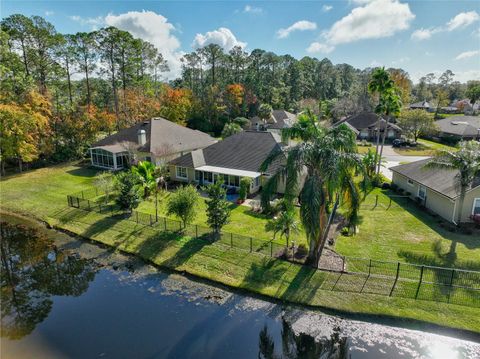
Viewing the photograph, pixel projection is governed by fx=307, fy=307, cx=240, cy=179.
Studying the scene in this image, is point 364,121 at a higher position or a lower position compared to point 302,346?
higher

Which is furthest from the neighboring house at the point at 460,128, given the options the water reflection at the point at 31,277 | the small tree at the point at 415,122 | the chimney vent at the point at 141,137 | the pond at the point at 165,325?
the water reflection at the point at 31,277

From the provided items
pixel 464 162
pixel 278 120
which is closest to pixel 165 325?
pixel 464 162

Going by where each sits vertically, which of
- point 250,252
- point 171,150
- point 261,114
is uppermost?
point 261,114

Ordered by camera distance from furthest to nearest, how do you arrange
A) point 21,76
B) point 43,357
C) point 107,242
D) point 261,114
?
point 261,114 → point 21,76 → point 107,242 → point 43,357

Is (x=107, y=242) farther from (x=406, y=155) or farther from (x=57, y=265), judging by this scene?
(x=406, y=155)

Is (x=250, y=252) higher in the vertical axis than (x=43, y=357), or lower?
higher

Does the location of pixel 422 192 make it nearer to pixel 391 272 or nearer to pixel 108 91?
pixel 391 272

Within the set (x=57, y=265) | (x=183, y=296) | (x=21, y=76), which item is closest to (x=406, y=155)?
(x=183, y=296)
